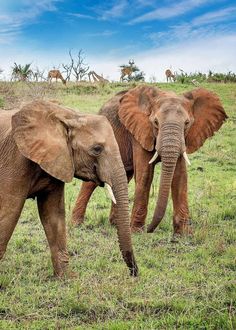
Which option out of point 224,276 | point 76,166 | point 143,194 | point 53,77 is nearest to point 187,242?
point 143,194

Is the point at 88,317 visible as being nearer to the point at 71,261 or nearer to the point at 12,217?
the point at 12,217

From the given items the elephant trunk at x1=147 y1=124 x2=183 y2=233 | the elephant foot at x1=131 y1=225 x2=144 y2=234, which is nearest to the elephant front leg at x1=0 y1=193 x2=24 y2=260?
the elephant trunk at x1=147 y1=124 x2=183 y2=233

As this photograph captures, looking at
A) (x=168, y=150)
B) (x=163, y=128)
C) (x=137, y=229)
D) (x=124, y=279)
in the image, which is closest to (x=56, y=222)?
(x=124, y=279)

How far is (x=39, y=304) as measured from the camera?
561cm

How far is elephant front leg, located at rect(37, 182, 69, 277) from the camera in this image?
6.44m

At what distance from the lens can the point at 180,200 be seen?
8734 mm

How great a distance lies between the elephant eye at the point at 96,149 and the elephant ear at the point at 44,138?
22 centimetres

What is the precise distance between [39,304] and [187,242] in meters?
3.07

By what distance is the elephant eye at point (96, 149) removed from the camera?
5.84 metres

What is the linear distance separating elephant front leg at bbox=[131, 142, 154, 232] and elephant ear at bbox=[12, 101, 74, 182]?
10.1 feet

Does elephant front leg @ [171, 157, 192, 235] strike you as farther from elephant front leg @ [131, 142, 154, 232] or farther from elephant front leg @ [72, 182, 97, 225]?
elephant front leg @ [72, 182, 97, 225]

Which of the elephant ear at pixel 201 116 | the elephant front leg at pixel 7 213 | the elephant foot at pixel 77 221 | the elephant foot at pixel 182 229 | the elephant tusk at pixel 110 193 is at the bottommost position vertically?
the elephant foot at pixel 77 221

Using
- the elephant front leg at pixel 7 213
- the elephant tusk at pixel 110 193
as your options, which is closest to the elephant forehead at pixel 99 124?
the elephant tusk at pixel 110 193

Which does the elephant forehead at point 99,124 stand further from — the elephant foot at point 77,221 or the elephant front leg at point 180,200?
the elephant foot at point 77,221
